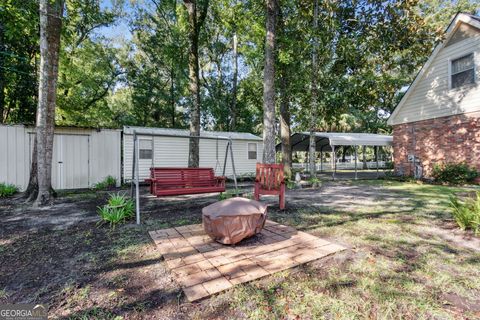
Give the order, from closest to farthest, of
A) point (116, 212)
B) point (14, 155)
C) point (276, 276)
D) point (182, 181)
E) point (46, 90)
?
point (276, 276) → point (116, 212) → point (182, 181) → point (46, 90) → point (14, 155)

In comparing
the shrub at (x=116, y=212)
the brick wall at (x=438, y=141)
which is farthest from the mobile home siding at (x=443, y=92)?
the shrub at (x=116, y=212)

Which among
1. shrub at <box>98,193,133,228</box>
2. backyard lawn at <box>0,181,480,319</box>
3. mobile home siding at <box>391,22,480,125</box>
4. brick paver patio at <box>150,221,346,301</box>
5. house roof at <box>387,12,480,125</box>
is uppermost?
house roof at <box>387,12,480,125</box>

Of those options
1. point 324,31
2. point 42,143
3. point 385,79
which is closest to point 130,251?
point 42,143

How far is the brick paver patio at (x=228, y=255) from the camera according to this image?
7.52 ft

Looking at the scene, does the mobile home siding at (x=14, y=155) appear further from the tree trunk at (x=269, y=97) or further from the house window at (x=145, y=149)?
the tree trunk at (x=269, y=97)

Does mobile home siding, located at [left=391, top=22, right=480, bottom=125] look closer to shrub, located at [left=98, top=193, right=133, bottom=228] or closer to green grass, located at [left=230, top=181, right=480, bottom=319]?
green grass, located at [left=230, top=181, right=480, bottom=319]

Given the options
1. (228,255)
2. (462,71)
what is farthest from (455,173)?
(228,255)

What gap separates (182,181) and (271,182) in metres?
2.28

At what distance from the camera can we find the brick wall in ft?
29.3

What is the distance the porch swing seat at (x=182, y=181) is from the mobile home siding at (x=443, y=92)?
1031 cm

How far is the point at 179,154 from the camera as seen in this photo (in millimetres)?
12203

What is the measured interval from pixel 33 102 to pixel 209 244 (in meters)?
14.5

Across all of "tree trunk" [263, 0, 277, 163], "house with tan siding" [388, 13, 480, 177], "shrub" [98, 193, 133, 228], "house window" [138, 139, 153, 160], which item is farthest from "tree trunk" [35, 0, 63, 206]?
"house with tan siding" [388, 13, 480, 177]

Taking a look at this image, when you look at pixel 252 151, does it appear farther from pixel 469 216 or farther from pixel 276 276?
pixel 276 276
